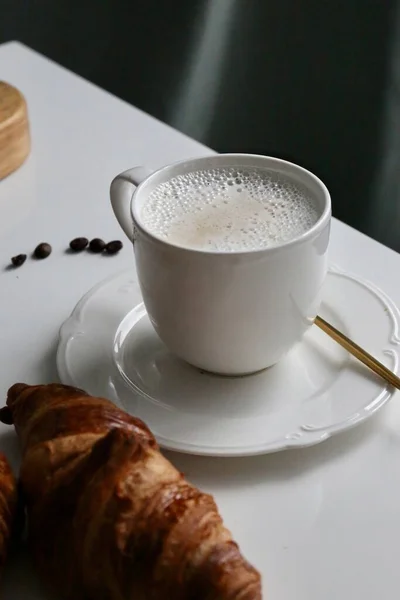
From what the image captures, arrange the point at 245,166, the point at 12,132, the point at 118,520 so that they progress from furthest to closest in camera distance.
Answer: the point at 12,132, the point at 245,166, the point at 118,520

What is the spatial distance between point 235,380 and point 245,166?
0.16m

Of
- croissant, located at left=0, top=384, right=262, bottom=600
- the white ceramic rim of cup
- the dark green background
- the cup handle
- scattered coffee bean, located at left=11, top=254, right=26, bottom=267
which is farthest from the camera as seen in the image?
the dark green background

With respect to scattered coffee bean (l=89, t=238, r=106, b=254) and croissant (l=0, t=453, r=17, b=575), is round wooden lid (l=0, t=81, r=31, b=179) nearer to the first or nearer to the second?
scattered coffee bean (l=89, t=238, r=106, b=254)

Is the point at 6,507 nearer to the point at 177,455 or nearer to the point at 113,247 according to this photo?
the point at 177,455

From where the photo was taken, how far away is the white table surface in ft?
1.42

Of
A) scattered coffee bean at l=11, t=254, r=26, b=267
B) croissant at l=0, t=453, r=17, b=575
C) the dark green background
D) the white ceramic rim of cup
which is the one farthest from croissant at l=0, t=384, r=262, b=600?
the dark green background

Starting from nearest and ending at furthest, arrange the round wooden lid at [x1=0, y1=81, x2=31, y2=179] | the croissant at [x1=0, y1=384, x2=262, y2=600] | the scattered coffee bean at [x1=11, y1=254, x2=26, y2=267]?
the croissant at [x1=0, y1=384, x2=262, y2=600], the scattered coffee bean at [x1=11, y1=254, x2=26, y2=267], the round wooden lid at [x1=0, y1=81, x2=31, y2=179]

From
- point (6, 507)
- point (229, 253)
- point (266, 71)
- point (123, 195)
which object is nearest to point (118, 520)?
point (6, 507)

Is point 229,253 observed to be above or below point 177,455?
above

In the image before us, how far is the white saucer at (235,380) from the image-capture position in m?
0.49

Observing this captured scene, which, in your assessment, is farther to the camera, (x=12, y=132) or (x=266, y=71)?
(x=266, y=71)

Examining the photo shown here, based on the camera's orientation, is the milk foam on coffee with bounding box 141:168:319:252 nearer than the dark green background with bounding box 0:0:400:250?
Yes

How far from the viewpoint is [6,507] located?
0.42m

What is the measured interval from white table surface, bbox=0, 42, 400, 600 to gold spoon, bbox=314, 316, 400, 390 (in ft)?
0.08
